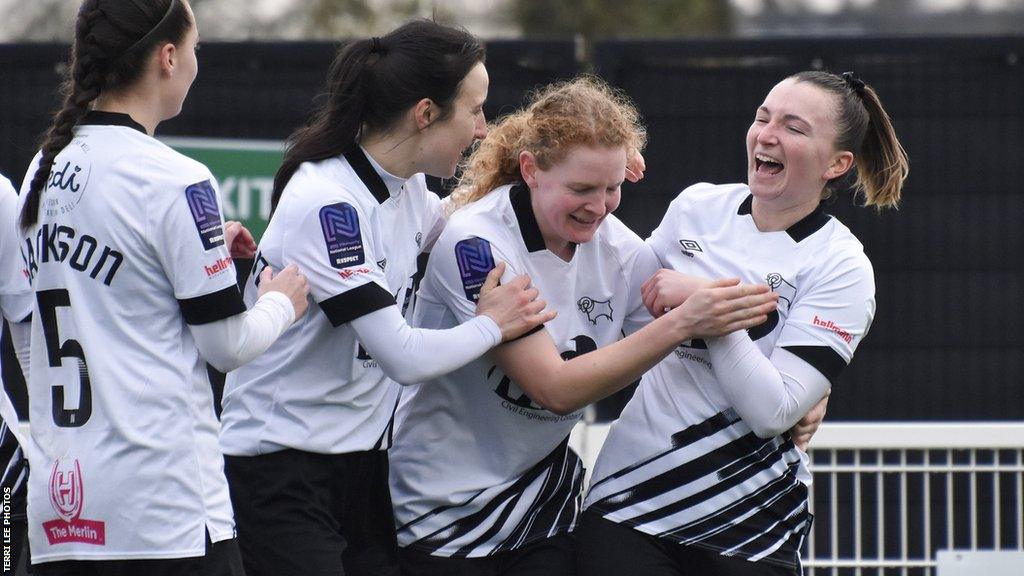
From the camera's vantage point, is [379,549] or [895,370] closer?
[379,549]

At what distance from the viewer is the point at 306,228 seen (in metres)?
2.66

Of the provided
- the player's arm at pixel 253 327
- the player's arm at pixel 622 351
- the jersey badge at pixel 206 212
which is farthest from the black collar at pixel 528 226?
the jersey badge at pixel 206 212

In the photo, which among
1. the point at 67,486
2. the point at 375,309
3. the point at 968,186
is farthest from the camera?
the point at 968,186

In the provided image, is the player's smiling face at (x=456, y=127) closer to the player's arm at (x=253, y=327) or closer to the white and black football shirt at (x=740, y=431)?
the player's arm at (x=253, y=327)

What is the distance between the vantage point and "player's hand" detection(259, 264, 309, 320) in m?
2.58

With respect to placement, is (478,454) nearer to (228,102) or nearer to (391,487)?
(391,487)

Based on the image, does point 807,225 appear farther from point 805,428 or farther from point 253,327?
point 253,327

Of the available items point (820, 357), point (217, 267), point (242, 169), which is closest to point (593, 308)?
point (820, 357)

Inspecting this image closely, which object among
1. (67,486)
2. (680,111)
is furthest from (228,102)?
(67,486)

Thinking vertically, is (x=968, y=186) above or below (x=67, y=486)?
above

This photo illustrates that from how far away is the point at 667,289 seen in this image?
2.84m

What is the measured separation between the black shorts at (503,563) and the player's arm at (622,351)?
362 mm

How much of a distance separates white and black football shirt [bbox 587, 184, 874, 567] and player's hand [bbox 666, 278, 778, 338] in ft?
0.58

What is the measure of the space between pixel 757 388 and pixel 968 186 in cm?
231
